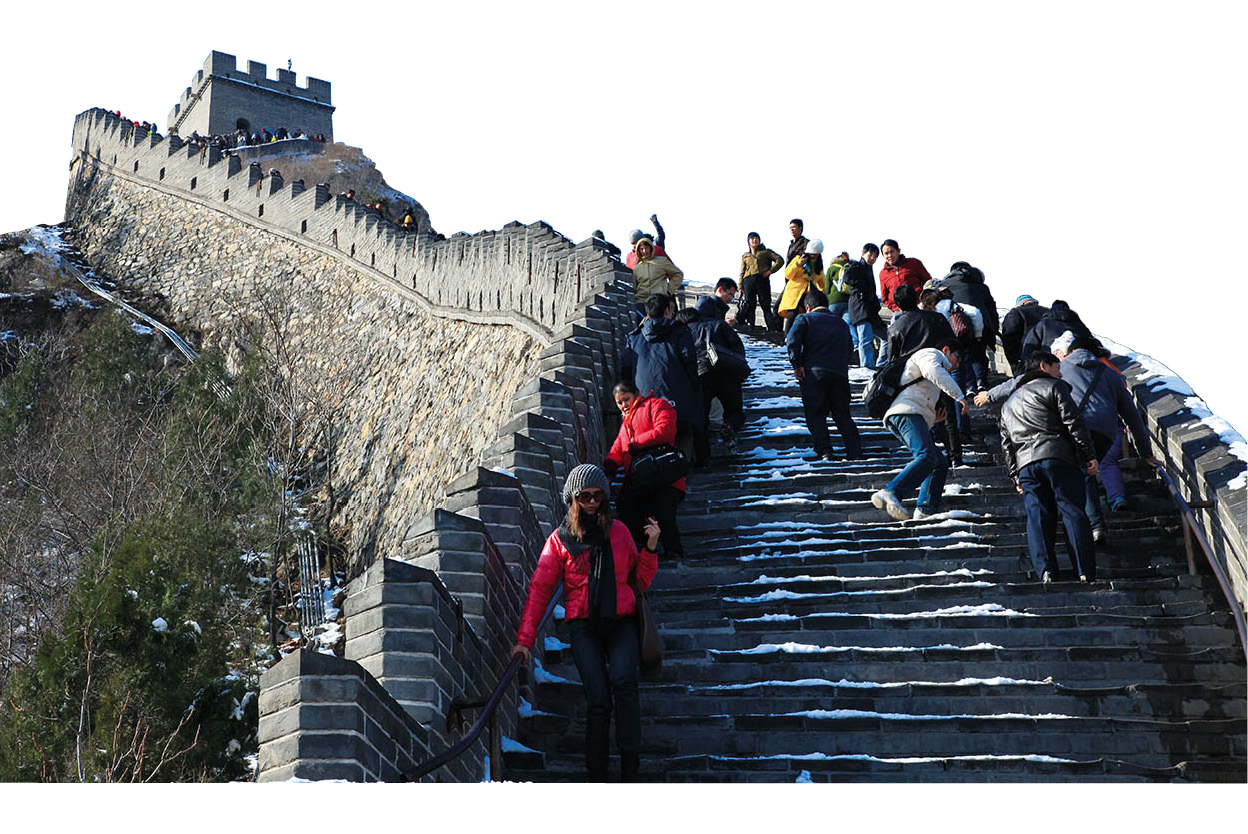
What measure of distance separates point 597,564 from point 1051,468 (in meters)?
2.96

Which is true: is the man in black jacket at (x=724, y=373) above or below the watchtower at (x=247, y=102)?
below

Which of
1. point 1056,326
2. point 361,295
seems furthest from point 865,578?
point 361,295

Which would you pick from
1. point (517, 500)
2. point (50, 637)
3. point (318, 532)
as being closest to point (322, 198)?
point (318, 532)

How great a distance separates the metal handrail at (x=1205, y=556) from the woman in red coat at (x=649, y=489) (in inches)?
109

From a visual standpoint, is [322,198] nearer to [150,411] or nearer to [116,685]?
[150,411]

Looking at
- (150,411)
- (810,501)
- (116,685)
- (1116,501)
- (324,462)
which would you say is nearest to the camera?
(1116,501)

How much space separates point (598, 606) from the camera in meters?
6.16

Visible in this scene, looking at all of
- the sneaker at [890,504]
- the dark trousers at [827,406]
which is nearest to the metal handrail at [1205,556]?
the sneaker at [890,504]

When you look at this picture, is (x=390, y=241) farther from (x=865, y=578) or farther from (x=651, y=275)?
(x=865, y=578)

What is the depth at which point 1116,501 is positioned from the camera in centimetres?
866

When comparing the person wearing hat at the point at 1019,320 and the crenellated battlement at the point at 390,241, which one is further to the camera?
the crenellated battlement at the point at 390,241

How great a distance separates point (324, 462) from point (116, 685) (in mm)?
11705

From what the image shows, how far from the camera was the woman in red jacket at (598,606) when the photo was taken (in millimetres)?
6121

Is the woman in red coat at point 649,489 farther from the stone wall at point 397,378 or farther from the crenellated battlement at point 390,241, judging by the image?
the crenellated battlement at point 390,241
